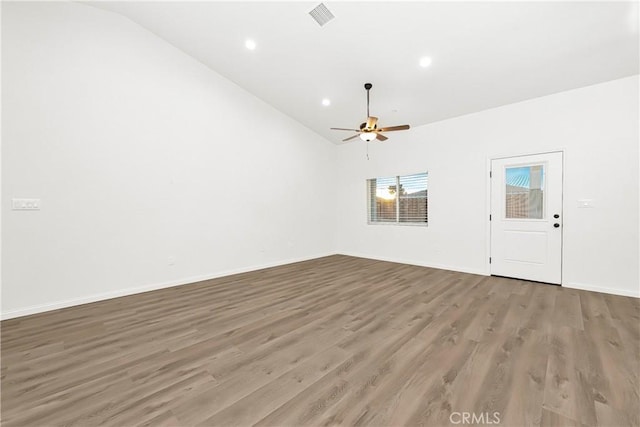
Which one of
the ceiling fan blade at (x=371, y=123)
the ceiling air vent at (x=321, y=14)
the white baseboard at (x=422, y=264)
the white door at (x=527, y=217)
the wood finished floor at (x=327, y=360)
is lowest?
the wood finished floor at (x=327, y=360)

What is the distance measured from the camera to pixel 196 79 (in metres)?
4.54

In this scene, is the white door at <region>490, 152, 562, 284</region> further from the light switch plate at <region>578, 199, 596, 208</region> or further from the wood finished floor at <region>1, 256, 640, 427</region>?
the wood finished floor at <region>1, 256, 640, 427</region>

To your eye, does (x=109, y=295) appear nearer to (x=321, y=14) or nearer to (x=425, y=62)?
(x=321, y=14)

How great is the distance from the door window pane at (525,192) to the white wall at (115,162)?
4.71 metres

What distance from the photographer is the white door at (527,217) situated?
4.07 m

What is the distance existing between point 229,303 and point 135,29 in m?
A: 4.36

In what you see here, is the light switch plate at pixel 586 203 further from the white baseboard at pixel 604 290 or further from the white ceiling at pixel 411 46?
the white ceiling at pixel 411 46

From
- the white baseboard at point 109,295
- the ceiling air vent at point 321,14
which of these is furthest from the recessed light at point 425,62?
the white baseboard at point 109,295

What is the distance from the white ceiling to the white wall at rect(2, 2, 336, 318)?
59cm

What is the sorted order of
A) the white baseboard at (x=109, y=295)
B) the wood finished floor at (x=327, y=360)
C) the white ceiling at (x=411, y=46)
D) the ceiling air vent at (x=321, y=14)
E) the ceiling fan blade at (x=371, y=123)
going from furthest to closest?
1. the ceiling fan blade at (x=371, y=123)
2. the ceiling air vent at (x=321, y=14)
3. the white baseboard at (x=109, y=295)
4. the white ceiling at (x=411, y=46)
5. the wood finished floor at (x=327, y=360)

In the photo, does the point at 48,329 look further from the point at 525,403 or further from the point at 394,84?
the point at 394,84

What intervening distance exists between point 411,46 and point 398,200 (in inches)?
135

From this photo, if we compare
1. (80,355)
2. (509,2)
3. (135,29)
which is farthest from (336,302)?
(135,29)

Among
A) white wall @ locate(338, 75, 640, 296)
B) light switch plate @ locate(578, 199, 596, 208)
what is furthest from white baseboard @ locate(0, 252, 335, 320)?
light switch plate @ locate(578, 199, 596, 208)
